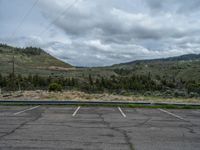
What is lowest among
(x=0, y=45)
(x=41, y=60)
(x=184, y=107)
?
(x=184, y=107)

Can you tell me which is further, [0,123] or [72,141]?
[0,123]

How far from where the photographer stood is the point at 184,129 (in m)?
10.6

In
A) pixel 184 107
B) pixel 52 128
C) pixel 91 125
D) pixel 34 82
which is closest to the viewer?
pixel 52 128

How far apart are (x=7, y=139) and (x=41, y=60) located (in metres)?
169

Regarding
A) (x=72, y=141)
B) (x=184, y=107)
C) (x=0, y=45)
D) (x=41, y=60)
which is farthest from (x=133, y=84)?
(x=0, y=45)

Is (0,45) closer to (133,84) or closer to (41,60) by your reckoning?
(41,60)

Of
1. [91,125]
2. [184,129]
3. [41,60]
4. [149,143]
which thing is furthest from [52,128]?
[41,60]

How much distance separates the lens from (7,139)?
8.24 metres

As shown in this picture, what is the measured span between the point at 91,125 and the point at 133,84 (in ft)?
134

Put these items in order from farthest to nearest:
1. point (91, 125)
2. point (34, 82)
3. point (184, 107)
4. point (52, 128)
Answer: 1. point (34, 82)
2. point (184, 107)
3. point (91, 125)
4. point (52, 128)

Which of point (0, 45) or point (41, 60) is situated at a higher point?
point (0, 45)

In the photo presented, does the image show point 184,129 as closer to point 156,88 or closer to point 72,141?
point 72,141

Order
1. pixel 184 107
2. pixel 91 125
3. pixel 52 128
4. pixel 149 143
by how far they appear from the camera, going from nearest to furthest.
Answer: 1. pixel 149 143
2. pixel 52 128
3. pixel 91 125
4. pixel 184 107

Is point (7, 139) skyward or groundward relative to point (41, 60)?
groundward
